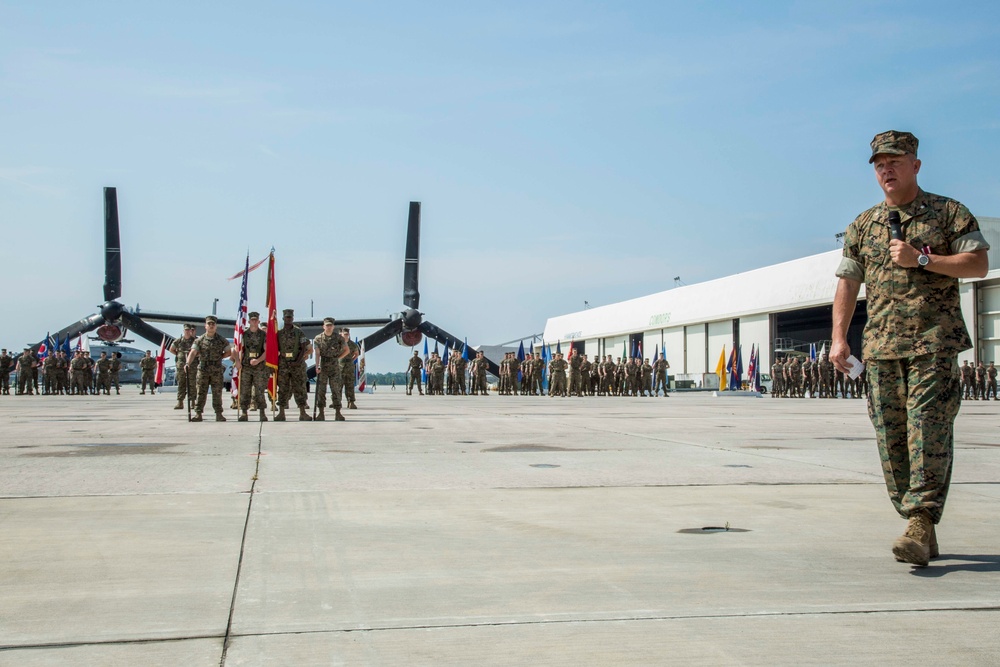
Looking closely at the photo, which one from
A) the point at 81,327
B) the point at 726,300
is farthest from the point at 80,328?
the point at 726,300

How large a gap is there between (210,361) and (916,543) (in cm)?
1246

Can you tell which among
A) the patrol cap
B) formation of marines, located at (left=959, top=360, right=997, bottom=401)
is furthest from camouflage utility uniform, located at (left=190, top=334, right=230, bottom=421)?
formation of marines, located at (left=959, top=360, right=997, bottom=401)

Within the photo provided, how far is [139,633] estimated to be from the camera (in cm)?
288

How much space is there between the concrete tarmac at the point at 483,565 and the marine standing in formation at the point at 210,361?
21.3 feet

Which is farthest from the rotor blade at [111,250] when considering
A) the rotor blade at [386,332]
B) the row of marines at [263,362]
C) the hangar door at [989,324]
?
the hangar door at [989,324]

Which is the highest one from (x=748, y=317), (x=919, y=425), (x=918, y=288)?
(x=748, y=317)

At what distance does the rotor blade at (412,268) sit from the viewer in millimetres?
43562

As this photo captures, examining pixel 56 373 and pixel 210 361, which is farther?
pixel 56 373

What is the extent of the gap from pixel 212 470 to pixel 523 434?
16.8 ft

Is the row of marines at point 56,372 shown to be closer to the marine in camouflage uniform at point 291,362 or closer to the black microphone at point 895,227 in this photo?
the marine in camouflage uniform at point 291,362

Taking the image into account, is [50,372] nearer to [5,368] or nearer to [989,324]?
[5,368]

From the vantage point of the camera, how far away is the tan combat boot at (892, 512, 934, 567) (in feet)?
12.4

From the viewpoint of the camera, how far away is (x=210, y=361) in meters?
14.6

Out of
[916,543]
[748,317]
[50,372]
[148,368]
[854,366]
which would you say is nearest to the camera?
[916,543]
